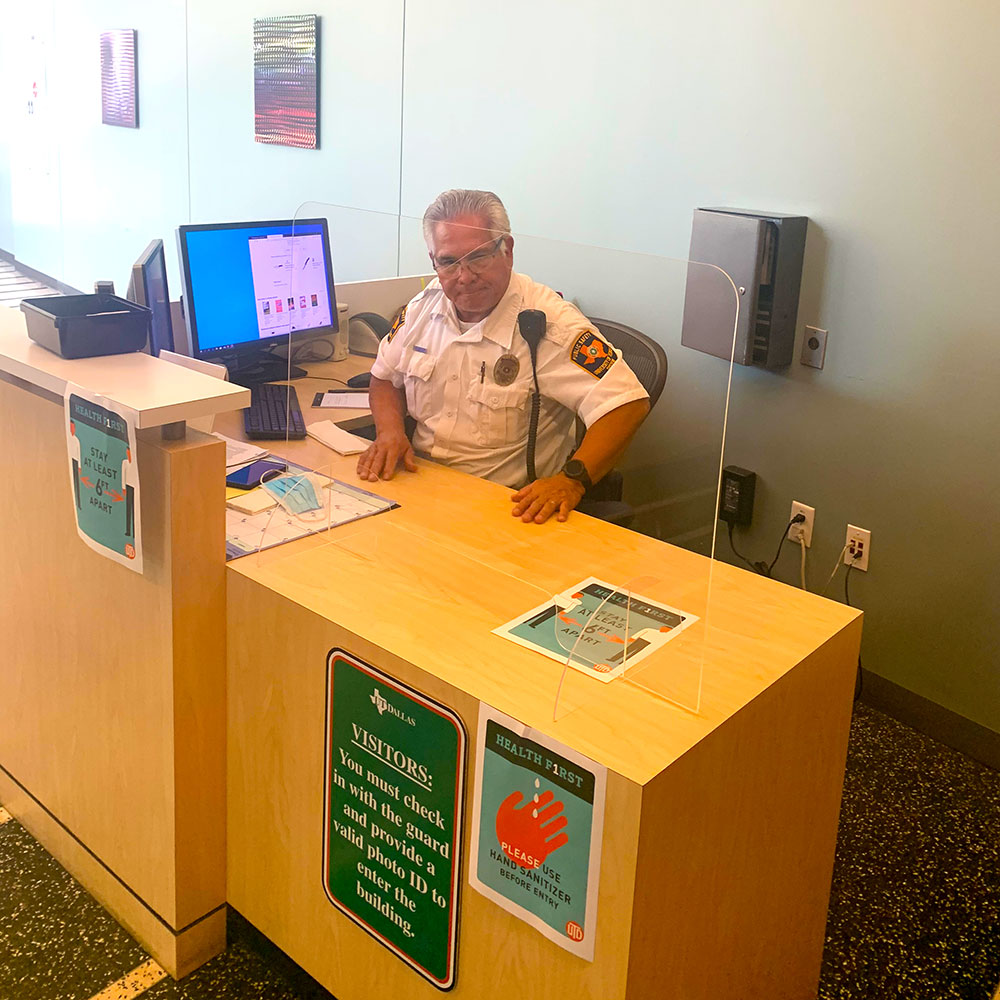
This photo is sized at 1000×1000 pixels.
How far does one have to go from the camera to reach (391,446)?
2018 mm

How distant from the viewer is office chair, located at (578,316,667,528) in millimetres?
1482

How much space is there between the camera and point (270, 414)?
239 centimetres

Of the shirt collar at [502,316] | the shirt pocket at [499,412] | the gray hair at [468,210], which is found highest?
the gray hair at [468,210]

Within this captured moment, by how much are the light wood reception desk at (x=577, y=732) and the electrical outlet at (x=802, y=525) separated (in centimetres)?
94

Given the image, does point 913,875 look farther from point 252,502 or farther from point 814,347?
point 252,502

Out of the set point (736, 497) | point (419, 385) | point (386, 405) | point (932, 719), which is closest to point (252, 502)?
point (386, 405)

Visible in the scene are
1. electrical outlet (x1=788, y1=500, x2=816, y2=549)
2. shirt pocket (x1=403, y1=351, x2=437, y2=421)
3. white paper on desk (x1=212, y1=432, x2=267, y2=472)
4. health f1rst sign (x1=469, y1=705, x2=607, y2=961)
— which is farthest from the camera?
electrical outlet (x1=788, y1=500, x2=816, y2=549)

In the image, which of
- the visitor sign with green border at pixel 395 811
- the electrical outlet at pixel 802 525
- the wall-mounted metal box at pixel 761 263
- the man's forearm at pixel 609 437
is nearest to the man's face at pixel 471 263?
the man's forearm at pixel 609 437

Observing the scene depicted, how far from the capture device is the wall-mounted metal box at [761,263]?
2744 mm

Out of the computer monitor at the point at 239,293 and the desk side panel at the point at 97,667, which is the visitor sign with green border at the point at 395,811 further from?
the computer monitor at the point at 239,293

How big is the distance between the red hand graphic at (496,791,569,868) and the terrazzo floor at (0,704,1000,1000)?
27.7 inches

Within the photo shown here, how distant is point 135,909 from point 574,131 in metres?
2.58

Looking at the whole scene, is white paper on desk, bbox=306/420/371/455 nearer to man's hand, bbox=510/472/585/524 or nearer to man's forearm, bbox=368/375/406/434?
man's forearm, bbox=368/375/406/434

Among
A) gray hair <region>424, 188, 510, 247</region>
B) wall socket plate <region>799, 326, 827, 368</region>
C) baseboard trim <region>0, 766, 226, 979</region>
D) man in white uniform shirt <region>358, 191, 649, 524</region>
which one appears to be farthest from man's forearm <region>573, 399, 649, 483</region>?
wall socket plate <region>799, 326, 827, 368</region>
